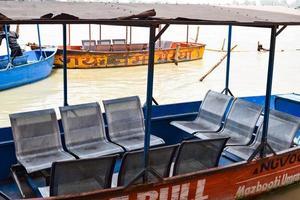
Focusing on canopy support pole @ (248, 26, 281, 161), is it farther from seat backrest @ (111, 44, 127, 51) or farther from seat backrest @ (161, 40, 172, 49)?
seat backrest @ (161, 40, 172, 49)

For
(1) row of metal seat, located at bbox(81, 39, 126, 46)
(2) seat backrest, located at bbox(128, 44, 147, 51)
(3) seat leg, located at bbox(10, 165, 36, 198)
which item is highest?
(1) row of metal seat, located at bbox(81, 39, 126, 46)

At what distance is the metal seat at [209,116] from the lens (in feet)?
21.9

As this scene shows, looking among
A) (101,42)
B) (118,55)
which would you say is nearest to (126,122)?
(118,55)

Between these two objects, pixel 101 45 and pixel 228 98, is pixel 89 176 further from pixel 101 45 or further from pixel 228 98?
pixel 101 45

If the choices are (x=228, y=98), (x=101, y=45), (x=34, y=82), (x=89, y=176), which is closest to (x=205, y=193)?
(x=89, y=176)

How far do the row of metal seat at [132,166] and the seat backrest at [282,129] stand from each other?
1325mm

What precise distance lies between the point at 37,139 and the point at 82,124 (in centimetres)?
70

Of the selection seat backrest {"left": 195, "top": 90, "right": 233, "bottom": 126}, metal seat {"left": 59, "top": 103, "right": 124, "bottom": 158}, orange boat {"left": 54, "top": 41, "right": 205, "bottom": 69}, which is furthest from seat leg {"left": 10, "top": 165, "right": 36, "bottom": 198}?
orange boat {"left": 54, "top": 41, "right": 205, "bottom": 69}

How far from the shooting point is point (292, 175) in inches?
236

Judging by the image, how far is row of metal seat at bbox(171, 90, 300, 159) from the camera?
5855mm

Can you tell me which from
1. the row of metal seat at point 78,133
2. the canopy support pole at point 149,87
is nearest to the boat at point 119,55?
the row of metal seat at point 78,133

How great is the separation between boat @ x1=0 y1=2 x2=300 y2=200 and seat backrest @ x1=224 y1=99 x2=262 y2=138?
17 millimetres

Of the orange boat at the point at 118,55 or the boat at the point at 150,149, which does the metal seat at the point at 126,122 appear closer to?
the boat at the point at 150,149

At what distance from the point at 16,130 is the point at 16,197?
84 cm
